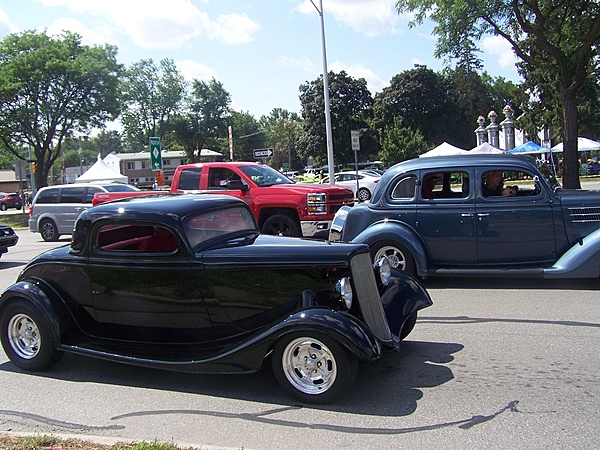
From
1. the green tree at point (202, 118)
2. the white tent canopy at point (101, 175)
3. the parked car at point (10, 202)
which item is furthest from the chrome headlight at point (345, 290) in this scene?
the green tree at point (202, 118)

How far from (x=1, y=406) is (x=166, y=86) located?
7166cm

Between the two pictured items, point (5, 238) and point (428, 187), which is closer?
point (428, 187)

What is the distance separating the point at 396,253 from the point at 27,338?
5.20 m

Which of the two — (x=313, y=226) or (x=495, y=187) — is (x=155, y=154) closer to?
(x=313, y=226)

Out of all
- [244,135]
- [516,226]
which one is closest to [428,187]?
[516,226]

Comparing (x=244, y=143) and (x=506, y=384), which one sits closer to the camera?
(x=506, y=384)

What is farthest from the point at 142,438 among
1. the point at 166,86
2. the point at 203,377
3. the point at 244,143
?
the point at 244,143

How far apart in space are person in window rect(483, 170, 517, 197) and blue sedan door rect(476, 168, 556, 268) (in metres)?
0.05

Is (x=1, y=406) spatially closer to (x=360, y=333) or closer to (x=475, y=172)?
(x=360, y=333)

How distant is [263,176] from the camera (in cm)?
1333

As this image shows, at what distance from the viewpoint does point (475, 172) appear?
8.27 metres

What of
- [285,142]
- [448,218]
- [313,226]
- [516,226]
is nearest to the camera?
[516,226]

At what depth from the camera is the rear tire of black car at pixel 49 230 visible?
19031 millimetres

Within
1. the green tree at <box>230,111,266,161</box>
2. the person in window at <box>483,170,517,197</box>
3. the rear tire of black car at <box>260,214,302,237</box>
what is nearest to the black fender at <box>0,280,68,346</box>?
the person in window at <box>483,170,517,197</box>
